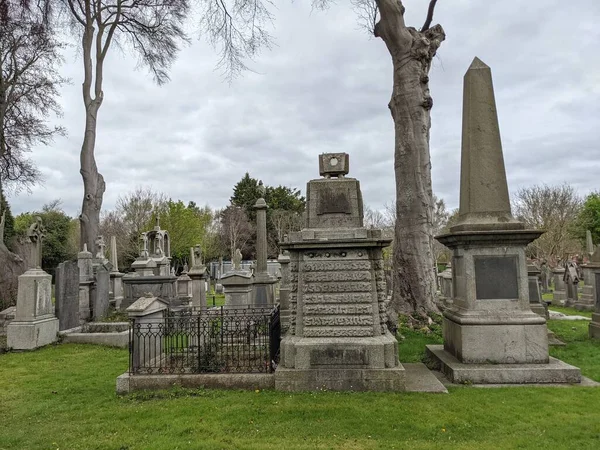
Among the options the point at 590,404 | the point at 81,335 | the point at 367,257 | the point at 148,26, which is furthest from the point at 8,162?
the point at 590,404

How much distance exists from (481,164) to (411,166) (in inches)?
177

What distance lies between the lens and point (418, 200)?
36.6 feet

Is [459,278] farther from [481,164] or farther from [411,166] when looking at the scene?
[411,166]

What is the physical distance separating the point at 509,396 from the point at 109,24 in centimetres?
2350

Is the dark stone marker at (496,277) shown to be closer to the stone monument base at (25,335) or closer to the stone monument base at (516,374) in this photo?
the stone monument base at (516,374)

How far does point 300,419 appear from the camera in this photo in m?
4.79

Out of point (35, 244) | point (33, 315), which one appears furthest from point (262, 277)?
point (35, 244)

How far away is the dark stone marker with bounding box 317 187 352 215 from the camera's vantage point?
655cm

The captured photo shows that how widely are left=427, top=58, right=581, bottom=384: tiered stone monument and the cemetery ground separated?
1.41 feet

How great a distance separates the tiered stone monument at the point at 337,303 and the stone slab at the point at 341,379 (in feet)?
0.04

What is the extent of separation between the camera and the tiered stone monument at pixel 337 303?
5.83 meters

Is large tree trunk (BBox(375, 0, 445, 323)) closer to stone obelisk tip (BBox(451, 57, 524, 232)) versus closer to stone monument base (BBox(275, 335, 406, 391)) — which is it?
stone obelisk tip (BBox(451, 57, 524, 232))

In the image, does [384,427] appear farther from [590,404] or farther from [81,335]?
[81,335]

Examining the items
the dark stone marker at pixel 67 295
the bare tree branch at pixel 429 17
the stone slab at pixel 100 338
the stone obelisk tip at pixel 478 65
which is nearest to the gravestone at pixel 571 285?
the bare tree branch at pixel 429 17
